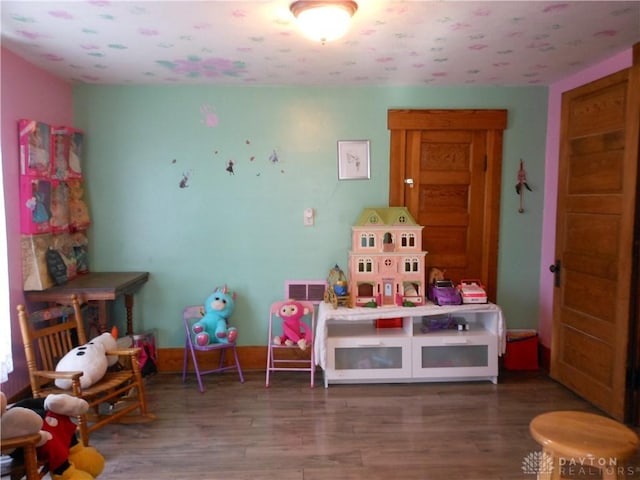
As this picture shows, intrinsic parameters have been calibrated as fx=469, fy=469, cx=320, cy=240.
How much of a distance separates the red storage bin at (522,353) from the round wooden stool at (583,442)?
184 centimetres

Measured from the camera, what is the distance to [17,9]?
2262 mm

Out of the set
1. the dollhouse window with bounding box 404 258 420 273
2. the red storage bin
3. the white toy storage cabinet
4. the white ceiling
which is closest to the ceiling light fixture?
the white ceiling

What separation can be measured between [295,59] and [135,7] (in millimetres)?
1088

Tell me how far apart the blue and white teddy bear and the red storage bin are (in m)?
2.23

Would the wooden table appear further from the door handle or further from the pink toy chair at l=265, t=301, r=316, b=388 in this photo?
the door handle

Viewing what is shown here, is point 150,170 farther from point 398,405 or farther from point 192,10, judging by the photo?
point 398,405

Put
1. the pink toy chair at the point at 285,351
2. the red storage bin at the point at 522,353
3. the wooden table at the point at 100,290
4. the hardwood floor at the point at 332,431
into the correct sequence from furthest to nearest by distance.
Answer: the red storage bin at the point at 522,353 → the pink toy chair at the point at 285,351 → the wooden table at the point at 100,290 → the hardwood floor at the point at 332,431

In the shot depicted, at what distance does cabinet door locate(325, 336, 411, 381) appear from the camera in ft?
11.5

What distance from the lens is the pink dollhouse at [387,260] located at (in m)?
3.63

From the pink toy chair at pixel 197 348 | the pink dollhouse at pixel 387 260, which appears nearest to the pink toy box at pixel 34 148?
the pink toy chair at pixel 197 348

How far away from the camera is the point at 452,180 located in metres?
3.84

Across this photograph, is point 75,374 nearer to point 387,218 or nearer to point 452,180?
point 387,218

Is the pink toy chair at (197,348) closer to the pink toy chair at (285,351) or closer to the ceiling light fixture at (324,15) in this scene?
the pink toy chair at (285,351)

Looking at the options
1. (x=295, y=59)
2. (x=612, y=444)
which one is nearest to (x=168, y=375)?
(x=295, y=59)
